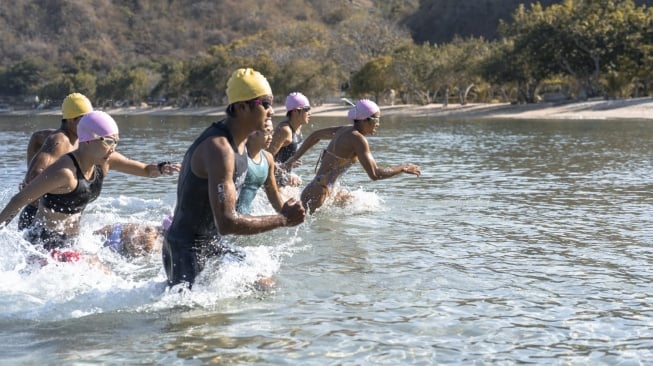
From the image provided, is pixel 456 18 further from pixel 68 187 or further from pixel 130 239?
pixel 68 187

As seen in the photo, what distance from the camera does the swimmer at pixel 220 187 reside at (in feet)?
18.0

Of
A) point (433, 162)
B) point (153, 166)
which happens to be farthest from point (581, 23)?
point (153, 166)

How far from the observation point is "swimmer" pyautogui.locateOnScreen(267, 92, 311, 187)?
11742 millimetres

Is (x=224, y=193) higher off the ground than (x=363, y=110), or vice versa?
(x=363, y=110)

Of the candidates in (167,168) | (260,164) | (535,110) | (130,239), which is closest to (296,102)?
(130,239)

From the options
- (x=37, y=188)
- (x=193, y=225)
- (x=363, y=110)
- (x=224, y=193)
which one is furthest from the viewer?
(x=363, y=110)

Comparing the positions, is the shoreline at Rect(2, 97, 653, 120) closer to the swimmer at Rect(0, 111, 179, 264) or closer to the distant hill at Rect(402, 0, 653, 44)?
the swimmer at Rect(0, 111, 179, 264)

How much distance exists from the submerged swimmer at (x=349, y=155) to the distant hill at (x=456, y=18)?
13042 cm

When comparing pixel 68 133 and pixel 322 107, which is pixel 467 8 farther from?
pixel 68 133

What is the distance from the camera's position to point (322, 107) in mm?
83250

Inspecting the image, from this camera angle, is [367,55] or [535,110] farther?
[367,55]

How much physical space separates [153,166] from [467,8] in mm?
143733

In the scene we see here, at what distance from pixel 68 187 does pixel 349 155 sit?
489 cm

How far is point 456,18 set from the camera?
147 meters
